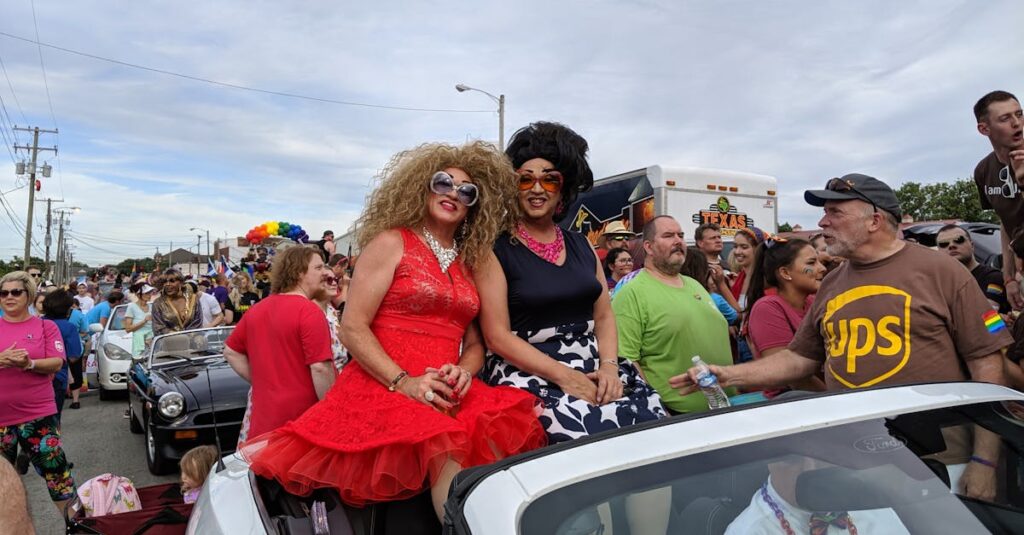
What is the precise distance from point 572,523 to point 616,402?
123 centimetres

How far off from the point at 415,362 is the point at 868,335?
68.6 inches

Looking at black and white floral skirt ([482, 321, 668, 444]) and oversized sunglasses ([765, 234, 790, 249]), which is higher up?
oversized sunglasses ([765, 234, 790, 249])

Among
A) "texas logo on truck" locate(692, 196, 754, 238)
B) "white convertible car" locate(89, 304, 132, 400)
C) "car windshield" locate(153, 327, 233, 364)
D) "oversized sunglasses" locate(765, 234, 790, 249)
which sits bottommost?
"white convertible car" locate(89, 304, 132, 400)

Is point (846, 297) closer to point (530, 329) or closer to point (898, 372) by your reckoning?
point (898, 372)

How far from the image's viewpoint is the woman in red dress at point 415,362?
6.39 ft

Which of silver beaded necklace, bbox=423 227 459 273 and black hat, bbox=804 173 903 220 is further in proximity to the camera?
black hat, bbox=804 173 903 220

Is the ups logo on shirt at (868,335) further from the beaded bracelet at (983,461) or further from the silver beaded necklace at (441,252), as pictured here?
the silver beaded necklace at (441,252)

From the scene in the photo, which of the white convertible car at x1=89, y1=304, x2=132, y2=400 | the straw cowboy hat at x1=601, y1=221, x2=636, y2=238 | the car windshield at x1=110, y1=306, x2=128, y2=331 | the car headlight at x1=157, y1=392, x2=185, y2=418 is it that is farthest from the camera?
the car windshield at x1=110, y1=306, x2=128, y2=331

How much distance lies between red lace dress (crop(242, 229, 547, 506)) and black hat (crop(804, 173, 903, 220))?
1.51 meters

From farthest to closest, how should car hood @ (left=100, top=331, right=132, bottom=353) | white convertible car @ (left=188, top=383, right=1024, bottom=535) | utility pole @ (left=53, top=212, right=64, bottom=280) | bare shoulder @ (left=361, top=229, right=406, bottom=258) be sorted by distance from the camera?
utility pole @ (left=53, top=212, right=64, bottom=280)
car hood @ (left=100, top=331, right=132, bottom=353)
bare shoulder @ (left=361, top=229, right=406, bottom=258)
white convertible car @ (left=188, top=383, right=1024, bottom=535)

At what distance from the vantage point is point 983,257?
8.12 m

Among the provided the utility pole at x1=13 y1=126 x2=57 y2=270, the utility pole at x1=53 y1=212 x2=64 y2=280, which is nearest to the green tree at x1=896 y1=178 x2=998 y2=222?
the utility pole at x1=13 y1=126 x2=57 y2=270

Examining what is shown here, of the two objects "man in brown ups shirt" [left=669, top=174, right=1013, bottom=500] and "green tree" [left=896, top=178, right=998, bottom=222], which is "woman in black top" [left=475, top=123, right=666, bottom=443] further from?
"green tree" [left=896, top=178, right=998, bottom=222]

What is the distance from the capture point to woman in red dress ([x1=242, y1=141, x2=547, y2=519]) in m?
1.95
